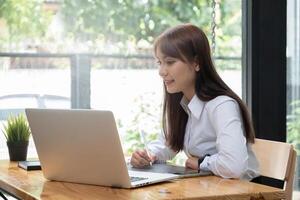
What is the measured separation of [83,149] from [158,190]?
26 cm

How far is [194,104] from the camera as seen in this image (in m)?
2.23

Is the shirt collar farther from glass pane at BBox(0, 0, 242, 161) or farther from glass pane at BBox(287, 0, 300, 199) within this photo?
glass pane at BBox(287, 0, 300, 199)

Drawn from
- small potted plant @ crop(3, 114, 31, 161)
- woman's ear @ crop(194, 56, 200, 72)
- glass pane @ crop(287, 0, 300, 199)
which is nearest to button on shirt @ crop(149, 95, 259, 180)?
woman's ear @ crop(194, 56, 200, 72)

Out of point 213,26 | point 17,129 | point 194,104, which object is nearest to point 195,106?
point 194,104

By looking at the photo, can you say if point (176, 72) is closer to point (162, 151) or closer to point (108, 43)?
point (162, 151)

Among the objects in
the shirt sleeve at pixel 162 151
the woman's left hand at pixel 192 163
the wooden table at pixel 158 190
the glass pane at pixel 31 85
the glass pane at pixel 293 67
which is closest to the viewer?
the wooden table at pixel 158 190

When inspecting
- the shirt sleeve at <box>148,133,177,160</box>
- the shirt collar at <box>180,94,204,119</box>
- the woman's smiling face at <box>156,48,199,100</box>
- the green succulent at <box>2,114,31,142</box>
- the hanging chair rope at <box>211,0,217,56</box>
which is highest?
the hanging chair rope at <box>211,0,217,56</box>

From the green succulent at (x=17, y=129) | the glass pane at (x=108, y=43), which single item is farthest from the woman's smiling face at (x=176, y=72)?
the glass pane at (x=108, y=43)

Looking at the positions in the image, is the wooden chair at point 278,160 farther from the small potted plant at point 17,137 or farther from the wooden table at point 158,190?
the small potted plant at point 17,137

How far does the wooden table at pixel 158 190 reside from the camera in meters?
1.62

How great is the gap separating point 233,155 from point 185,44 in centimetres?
48

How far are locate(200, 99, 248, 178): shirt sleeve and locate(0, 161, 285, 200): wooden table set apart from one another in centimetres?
7

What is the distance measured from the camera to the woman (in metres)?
2.12

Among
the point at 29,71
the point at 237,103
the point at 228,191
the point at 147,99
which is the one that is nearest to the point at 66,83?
the point at 29,71
